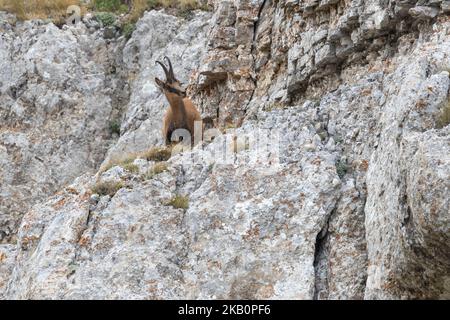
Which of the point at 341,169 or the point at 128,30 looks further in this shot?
the point at 128,30

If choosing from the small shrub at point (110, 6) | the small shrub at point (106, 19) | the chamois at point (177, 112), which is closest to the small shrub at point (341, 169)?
the chamois at point (177, 112)

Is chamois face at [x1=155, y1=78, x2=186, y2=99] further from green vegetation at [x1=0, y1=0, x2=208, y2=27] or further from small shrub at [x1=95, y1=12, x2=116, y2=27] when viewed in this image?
small shrub at [x1=95, y1=12, x2=116, y2=27]

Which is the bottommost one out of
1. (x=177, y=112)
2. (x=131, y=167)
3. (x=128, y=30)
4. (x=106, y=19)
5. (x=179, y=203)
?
(x=179, y=203)

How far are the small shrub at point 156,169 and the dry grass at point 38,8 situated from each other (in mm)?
14944

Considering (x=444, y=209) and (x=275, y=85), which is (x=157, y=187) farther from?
(x=275, y=85)

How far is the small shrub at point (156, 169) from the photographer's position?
11660 mm

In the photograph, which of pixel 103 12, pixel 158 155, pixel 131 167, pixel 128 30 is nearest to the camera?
pixel 131 167

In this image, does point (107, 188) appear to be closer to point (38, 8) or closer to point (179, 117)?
point (179, 117)

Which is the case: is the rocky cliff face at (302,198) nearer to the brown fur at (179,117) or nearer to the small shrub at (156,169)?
the small shrub at (156,169)

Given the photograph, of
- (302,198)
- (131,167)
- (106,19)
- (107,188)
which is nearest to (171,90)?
(131,167)

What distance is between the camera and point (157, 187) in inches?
448

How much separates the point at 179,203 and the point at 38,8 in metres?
17.0

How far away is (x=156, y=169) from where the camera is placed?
464 inches

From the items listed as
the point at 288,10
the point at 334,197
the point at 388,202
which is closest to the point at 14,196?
the point at 288,10
